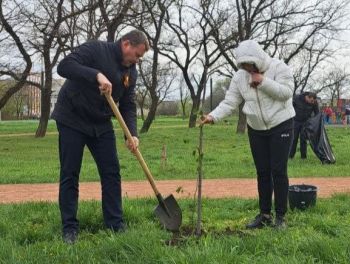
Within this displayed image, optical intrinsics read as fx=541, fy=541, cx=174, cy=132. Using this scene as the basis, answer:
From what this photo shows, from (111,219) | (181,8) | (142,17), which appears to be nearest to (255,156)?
(111,219)

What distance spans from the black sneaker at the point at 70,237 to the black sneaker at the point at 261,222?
65.5 inches

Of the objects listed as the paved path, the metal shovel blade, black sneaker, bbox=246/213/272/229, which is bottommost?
the paved path

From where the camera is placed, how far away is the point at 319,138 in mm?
12898

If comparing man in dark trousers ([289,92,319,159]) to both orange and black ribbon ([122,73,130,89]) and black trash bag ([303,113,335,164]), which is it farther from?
orange and black ribbon ([122,73,130,89])

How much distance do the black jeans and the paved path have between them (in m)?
2.21

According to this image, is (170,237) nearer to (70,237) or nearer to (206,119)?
(70,237)

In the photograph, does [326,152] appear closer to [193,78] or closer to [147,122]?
[147,122]

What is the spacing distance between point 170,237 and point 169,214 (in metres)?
0.58

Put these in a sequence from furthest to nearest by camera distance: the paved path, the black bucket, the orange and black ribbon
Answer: the paved path < the black bucket < the orange and black ribbon

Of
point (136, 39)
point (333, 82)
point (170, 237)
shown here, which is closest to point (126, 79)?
point (136, 39)

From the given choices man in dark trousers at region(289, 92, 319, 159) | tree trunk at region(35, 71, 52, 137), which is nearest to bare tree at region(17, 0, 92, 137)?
tree trunk at region(35, 71, 52, 137)

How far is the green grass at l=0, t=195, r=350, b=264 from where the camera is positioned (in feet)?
12.2

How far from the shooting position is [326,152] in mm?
12711

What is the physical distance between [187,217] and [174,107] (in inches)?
4144
